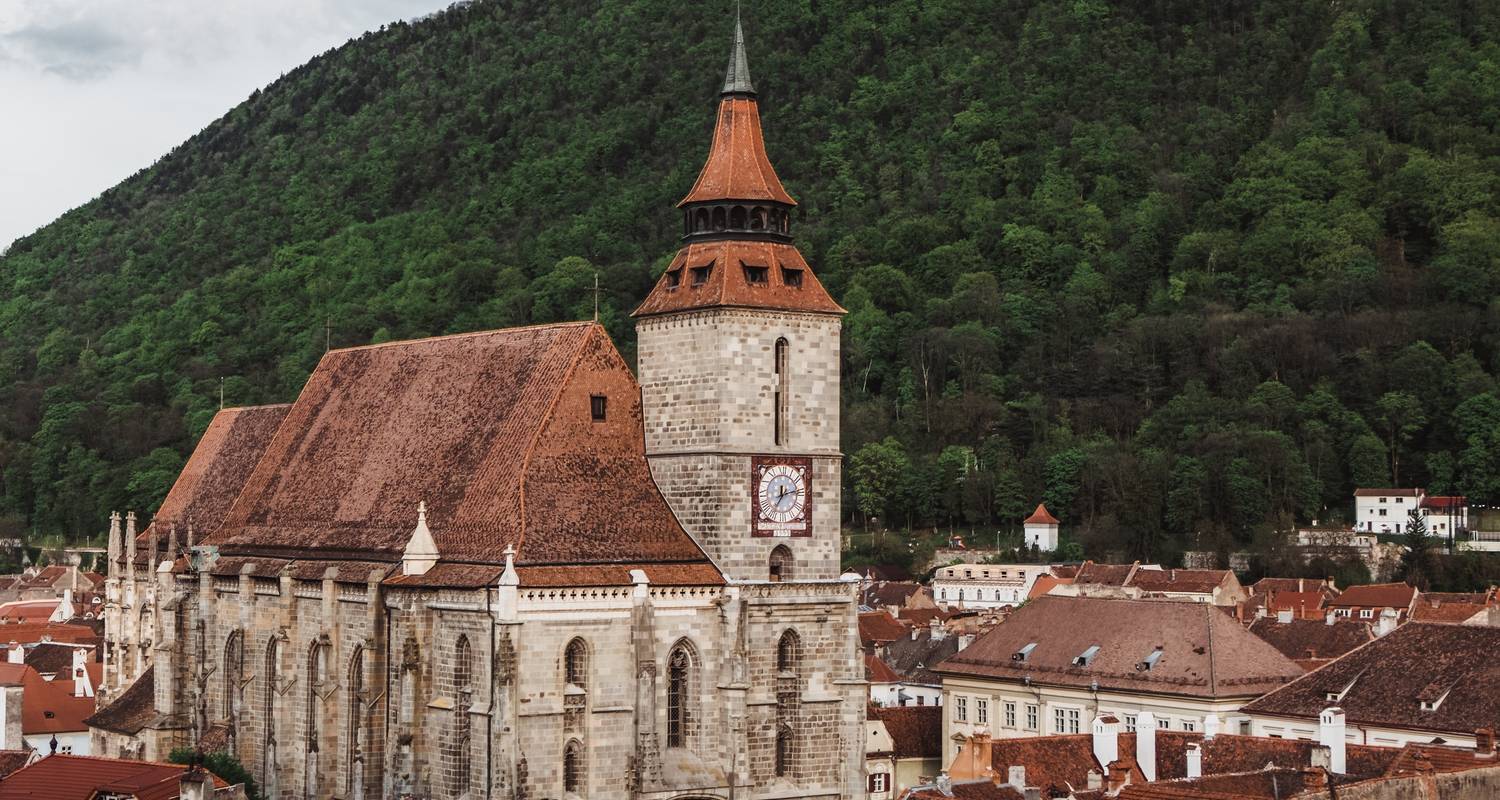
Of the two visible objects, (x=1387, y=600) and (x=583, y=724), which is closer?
(x=583, y=724)

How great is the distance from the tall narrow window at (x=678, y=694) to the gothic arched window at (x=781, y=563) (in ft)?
10.7

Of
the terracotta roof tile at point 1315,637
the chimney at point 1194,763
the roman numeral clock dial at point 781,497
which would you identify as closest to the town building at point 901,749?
the terracotta roof tile at point 1315,637

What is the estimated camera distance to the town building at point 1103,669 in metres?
68.4

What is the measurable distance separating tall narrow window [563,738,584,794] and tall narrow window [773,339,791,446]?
30.7 ft

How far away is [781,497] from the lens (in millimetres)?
51656

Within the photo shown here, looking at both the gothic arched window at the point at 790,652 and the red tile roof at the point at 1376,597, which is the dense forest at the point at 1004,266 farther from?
the gothic arched window at the point at 790,652

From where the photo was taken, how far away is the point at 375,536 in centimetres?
5416

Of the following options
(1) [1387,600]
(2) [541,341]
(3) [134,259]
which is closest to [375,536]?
(2) [541,341]

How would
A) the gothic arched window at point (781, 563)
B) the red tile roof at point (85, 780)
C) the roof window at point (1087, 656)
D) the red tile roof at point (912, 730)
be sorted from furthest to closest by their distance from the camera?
the roof window at point (1087, 656) → the red tile roof at point (912, 730) → the gothic arched window at point (781, 563) → the red tile roof at point (85, 780)

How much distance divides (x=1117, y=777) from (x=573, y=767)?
13.0 meters

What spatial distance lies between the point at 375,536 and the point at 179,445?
98427 millimetres

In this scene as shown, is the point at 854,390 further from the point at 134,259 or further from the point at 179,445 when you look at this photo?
the point at 134,259

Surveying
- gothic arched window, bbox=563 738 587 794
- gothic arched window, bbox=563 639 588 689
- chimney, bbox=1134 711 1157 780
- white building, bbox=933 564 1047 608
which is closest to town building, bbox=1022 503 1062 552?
white building, bbox=933 564 1047 608

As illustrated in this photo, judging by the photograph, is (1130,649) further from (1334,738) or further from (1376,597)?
(1376,597)
